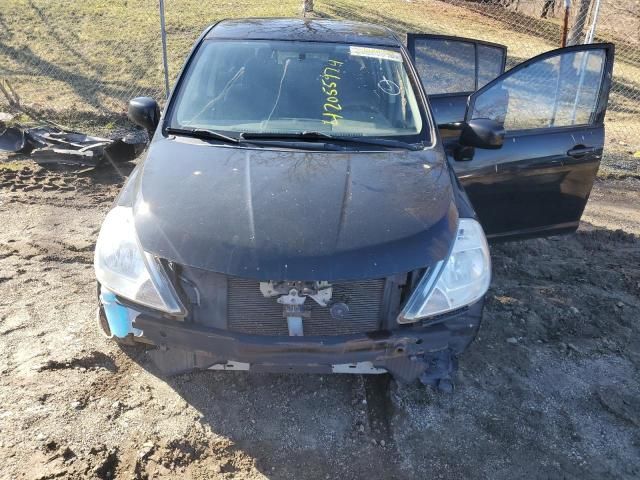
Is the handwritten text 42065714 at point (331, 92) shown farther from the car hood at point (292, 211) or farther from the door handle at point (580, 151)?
the door handle at point (580, 151)

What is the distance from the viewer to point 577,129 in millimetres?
4164

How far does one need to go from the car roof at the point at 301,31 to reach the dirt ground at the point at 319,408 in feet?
6.46

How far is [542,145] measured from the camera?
4.08m

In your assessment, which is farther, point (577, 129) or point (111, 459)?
point (577, 129)

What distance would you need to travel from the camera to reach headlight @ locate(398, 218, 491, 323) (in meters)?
2.48

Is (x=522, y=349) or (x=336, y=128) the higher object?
(x=336, y=128)

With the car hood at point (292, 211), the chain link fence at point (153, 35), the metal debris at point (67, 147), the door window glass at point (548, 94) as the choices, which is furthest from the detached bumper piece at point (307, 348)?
the chain link fence at point (153, 35)

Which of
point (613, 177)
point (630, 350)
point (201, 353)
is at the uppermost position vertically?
point (201, 353)

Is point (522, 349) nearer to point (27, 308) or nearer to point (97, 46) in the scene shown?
point (27, 308)

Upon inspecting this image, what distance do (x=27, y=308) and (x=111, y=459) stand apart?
4.83ft

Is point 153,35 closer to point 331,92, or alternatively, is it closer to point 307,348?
point 331,92

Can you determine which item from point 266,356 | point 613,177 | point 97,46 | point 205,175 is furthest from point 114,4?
point 266,356

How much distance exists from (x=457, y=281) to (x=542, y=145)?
199cm

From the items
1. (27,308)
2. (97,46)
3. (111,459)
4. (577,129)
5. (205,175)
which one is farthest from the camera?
(97,46)
